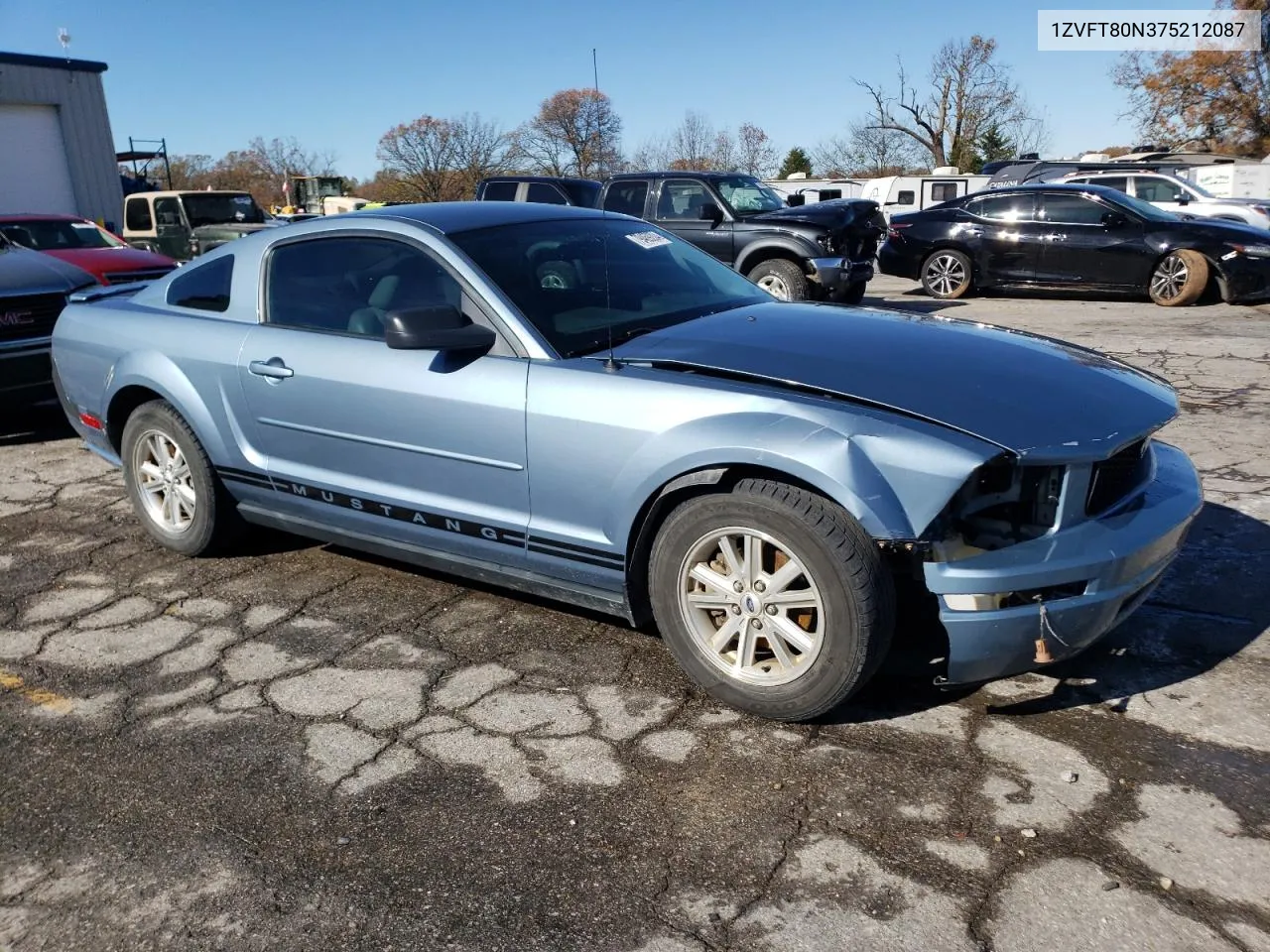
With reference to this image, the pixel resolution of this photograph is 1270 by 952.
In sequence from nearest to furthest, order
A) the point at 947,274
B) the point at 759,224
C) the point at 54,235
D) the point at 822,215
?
the point at 54,235
the point at 759,224
the point at 822,215
the point at 947,274

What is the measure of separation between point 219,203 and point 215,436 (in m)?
14.7

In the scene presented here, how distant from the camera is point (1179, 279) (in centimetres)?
1230

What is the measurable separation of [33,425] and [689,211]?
296 inches

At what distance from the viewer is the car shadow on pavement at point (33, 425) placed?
728 centimetres

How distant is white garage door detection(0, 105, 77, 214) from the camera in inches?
933

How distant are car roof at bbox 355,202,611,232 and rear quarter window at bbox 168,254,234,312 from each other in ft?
2.20

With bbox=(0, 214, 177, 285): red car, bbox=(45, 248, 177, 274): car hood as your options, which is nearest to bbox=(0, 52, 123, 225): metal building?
bbox=(0, 214, 177, 285): red car

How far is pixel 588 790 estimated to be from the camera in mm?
2889

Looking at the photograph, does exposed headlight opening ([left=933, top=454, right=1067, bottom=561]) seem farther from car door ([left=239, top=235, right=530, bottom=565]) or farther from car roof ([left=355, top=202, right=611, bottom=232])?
car roof ([left=355, top=202, right=611, bottom=232])

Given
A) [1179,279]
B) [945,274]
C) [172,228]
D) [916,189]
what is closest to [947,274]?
[945,274]

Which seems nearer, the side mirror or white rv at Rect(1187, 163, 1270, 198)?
the side mirror

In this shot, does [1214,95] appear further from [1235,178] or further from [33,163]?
[33,163]

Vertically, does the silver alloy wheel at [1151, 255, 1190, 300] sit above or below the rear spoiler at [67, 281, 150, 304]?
below

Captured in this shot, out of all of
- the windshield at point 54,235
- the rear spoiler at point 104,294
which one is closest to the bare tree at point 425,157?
the windshield at point 54,235
